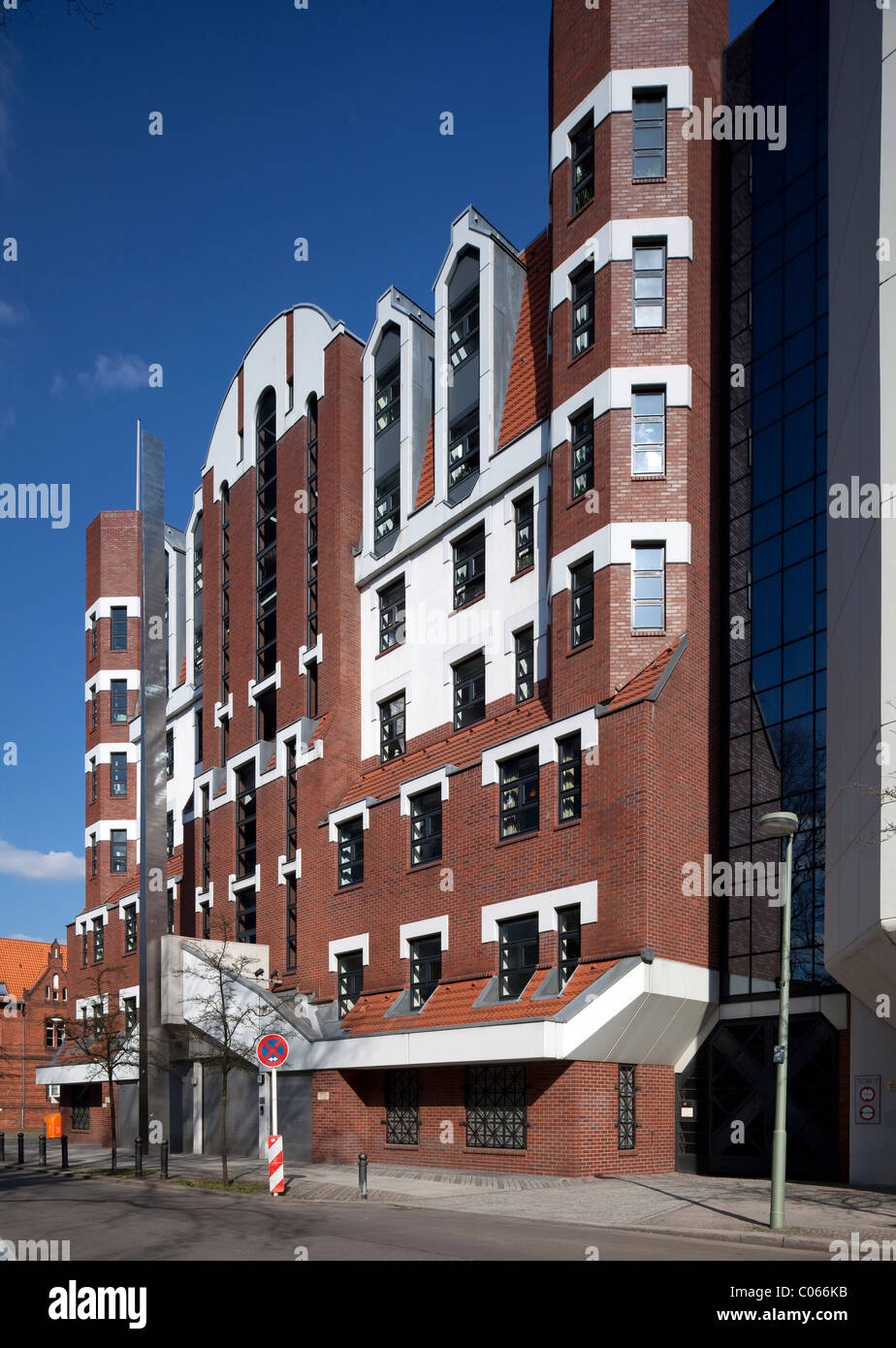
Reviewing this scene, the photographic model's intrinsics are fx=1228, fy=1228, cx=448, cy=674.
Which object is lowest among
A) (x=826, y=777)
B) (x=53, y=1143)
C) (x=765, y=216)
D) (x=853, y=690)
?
(x=53, y=1143)

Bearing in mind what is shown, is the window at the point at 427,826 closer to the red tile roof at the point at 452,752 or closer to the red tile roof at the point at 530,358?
the red tile roof at the point at 452,752

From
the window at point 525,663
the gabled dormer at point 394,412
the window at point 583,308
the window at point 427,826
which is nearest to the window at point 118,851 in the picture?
the gabled dormer at point 394,412

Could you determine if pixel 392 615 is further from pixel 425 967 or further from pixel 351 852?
pixel 425 967

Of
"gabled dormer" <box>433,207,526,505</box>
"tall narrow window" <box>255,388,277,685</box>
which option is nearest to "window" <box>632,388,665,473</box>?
"gabled dormer" <box>433,207,526,505</box>

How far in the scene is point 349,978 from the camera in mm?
34531

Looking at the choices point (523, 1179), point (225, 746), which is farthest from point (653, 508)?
point (225, 746)

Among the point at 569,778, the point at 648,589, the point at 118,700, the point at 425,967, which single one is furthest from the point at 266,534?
the point at 569,778

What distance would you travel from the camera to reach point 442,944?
99.3ft

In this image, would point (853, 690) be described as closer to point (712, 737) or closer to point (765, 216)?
point (712, 737)

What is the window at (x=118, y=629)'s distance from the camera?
5838cm

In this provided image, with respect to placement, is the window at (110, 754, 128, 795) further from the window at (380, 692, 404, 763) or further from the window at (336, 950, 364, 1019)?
the window at (336, 950, 364, 1019)

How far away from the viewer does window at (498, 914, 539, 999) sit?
90.6ft
